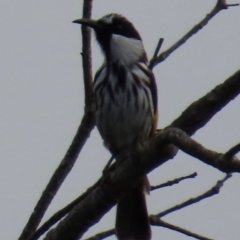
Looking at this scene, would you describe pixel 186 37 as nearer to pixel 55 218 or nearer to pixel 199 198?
pixel 199 198

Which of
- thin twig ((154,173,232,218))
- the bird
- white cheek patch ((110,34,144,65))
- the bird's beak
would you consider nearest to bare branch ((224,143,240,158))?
thin twig ((154,173,232,218))

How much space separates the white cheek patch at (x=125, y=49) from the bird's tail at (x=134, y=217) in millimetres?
1004

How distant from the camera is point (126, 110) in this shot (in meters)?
4.57

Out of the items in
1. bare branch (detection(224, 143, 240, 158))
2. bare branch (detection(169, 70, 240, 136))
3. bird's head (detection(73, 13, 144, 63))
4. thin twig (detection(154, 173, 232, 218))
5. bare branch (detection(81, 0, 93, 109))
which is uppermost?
bird's head (detection(73, 13, 144, 63))

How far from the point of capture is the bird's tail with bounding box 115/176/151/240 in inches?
170

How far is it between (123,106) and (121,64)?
0.46 metres

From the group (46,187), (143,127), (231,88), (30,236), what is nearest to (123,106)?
(143,127)

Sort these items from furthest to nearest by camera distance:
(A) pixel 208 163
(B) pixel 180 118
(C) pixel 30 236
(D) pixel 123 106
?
1. (D) pixel 123 106
2. (C) pixel 30 236
3. (B) pixel 180 118
4. (A) pixel 208 163

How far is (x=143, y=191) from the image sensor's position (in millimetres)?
4781

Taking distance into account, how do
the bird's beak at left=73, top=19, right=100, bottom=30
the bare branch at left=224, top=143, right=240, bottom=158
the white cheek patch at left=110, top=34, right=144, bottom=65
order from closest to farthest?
the bare branch at left=224, top=143, right=240, bottom=158
the bird's beak at left=73, top=19, right=100, bottom=30
the white cheek patch at left=110, top=34, right=144, bottom=65

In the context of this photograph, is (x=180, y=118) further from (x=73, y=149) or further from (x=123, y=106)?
(x=123, y=106)

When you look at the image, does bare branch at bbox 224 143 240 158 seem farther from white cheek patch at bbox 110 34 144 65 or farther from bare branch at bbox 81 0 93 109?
white cheek patch at bbox 110 34 144 65

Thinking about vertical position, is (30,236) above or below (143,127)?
below

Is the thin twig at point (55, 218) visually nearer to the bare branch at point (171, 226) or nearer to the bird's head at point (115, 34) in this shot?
the bare branch at point (171, 226)
